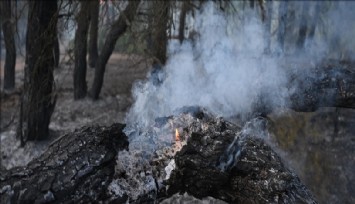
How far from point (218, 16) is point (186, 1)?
9.11 ft

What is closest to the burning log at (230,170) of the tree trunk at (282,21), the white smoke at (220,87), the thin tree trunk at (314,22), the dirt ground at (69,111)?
the white smoke at (220,87)

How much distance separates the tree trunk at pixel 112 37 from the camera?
7177 millimetres

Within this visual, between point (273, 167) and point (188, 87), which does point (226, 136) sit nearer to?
point (273, 167)

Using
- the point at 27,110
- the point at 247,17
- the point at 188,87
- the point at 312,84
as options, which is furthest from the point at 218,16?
the point at 312,84

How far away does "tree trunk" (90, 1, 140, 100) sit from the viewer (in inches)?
283

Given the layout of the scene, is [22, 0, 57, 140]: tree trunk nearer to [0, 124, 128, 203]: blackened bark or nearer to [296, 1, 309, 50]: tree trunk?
[0, 124, 128, 203]: blackened bark

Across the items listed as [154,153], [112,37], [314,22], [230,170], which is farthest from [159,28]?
[314,22]

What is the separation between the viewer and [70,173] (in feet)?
7.76

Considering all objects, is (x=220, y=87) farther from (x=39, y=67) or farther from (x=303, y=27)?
(x=303, y=27)

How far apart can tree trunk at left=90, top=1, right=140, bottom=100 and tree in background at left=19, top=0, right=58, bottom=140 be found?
1206mm

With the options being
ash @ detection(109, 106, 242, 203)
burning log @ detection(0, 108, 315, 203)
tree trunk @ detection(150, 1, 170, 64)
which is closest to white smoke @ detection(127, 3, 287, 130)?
ash @ detection(109, 106, 242, 203)

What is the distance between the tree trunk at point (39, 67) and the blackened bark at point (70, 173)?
3560mm

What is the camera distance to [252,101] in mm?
3818

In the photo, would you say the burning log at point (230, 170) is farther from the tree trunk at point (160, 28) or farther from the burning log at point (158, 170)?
the tree trunk at point (160, 28)
